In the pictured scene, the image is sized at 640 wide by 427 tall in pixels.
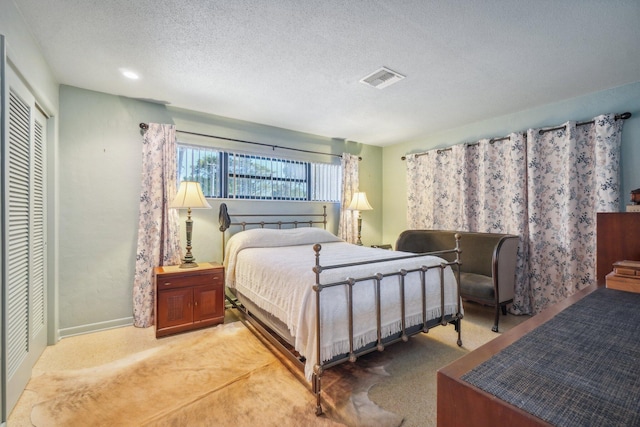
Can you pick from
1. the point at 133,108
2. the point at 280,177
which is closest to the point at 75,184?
the point at 133,108

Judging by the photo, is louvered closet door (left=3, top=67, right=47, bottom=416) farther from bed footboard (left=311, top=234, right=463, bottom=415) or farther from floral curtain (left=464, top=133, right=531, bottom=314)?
floral curtain (left=464, top=133, right=531, bottom=314)

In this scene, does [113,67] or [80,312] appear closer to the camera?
[113,67]

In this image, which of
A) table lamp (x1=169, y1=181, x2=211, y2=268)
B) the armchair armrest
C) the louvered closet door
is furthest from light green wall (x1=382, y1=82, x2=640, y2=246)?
the louvered closet door

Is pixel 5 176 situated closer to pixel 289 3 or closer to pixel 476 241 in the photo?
pixel 289 3

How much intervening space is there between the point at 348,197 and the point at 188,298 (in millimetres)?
2817

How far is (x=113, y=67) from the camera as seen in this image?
2.55m

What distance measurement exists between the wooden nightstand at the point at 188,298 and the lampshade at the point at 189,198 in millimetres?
679

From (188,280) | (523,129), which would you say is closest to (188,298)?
(188,280)

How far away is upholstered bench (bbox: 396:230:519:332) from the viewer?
3.11m

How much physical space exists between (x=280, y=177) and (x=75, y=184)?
2.35 metres

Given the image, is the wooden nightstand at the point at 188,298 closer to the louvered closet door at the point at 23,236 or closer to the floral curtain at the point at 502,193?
the louvered closet door at the point at 23,236

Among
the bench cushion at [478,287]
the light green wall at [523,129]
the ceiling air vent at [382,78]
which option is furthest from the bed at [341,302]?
the light green wall at [523,129]

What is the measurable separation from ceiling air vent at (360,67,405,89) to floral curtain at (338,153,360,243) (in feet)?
6.53

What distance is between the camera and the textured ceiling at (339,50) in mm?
1844
